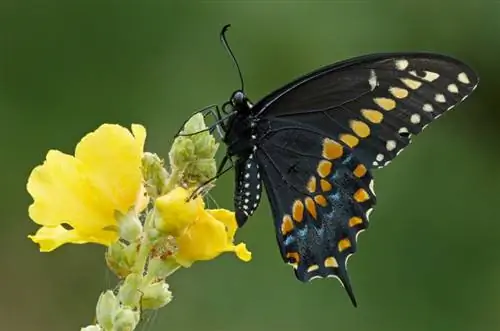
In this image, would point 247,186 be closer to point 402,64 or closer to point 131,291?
point 402,64

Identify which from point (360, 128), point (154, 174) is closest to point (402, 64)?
point (360, 128)

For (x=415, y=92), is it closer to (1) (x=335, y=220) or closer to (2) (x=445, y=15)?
(1) (x=335, y=220)

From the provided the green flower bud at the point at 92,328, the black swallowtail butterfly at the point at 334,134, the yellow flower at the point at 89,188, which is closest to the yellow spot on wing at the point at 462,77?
the black swallowtail butterfly at the point at 334,134

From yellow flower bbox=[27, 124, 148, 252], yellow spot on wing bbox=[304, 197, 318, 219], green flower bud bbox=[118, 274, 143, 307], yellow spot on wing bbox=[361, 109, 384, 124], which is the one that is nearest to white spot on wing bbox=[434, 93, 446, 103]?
yellow spot on wing bbox=[361, 109, 384, 124]

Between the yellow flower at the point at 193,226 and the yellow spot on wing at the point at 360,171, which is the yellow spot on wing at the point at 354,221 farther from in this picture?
the yellow flower at the point at 193,226

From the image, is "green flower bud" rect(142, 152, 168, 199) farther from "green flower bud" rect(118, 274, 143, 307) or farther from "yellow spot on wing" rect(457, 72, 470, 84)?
"yellow spot on wing" rect(457, 72, 470, 84)
